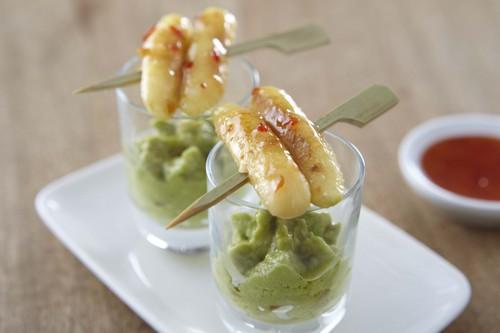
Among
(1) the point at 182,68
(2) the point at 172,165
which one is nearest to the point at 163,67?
(1) the point at 182,68

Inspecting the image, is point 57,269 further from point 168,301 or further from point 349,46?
point 349,46

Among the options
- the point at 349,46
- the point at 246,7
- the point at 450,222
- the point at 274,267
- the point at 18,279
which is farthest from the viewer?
the point at 246,7

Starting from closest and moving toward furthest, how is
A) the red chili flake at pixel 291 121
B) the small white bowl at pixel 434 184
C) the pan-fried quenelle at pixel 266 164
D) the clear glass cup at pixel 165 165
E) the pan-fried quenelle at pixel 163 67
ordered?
the pan-fried quenelle at pixel 266 164
the red chili flake at pixel 291 121
the pan-fried quenelle at pixel 163 67
the clear glass cup at pixel 165 165
the small white bowl at pixel 434 184

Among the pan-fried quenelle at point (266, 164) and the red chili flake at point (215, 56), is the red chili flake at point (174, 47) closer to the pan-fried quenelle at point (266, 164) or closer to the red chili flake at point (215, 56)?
the red chili flake at point (215, 56)

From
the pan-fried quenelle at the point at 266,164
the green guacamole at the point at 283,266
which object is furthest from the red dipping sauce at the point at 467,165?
the pan-fried quenelle at the point at 266,164

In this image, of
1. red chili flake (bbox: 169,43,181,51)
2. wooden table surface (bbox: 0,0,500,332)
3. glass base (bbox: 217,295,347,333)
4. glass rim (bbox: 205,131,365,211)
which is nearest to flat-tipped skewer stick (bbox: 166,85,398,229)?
glass rim (bbox: 205,131,365,211)

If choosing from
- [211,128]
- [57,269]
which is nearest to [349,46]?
[211,128]

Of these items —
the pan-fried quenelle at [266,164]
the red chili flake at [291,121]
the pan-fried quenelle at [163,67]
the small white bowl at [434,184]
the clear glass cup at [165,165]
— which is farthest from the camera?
the small white bowl at [434,184]
